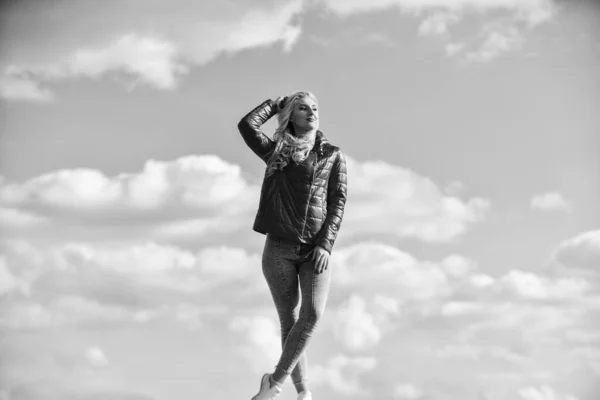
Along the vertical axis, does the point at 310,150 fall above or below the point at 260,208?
above

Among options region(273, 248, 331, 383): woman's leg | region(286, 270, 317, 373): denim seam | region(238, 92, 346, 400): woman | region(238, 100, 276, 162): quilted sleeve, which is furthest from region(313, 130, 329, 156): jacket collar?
region(286, 270, 317, 373): denim seam

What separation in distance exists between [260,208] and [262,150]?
2.05ft

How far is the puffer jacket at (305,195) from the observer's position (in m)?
7.74

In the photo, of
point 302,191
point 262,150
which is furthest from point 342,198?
point 262,150

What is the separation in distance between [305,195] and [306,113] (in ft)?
2.83

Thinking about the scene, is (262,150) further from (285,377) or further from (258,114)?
(285,377)

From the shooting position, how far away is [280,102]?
8.16 meters

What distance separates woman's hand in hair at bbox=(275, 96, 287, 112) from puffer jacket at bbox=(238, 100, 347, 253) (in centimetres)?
31

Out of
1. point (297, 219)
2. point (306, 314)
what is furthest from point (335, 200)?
point (306, 314)

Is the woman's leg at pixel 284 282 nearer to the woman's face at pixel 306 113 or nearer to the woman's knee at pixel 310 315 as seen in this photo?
the woman's knee at pixel 310 315

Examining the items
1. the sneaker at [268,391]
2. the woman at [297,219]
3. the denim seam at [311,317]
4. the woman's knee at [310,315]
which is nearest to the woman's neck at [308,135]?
the woman at [297,219]

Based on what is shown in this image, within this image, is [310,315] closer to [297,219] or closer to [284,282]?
[284,282]

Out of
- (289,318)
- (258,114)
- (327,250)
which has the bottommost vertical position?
(289,318)

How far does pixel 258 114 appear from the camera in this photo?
812 cm
